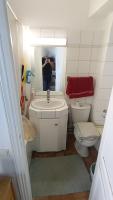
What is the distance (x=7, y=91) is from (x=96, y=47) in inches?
64.8

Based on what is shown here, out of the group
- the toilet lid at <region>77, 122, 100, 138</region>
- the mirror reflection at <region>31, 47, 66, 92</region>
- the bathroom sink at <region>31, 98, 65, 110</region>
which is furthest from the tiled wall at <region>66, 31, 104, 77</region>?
the toilet lid at <region>77, 122, 100, 138</region>

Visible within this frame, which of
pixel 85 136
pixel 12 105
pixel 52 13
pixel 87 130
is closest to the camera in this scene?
pixel 12 105

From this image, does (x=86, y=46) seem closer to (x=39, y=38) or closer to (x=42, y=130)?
(x=39, y=38)

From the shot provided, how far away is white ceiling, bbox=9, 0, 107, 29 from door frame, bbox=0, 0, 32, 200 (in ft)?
3.97

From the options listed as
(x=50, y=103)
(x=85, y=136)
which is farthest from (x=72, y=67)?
(x=85, y=136)

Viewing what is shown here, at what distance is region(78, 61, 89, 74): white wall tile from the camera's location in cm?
211

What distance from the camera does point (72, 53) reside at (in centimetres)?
205

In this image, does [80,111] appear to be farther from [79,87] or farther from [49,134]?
[49,134]

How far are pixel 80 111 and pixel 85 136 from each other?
47 centimetres

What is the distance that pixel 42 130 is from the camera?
2.01 meters

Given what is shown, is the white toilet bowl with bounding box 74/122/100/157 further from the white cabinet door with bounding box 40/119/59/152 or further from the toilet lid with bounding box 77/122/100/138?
the white cabinet door with bounding box 40/119/59/152

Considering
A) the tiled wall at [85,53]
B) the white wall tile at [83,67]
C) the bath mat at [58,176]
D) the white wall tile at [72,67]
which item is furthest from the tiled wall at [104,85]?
the bath mat at [58,176]

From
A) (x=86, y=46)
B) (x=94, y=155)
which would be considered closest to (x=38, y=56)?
(x=86, y=46)

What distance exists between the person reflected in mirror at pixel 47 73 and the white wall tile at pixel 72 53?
12.2 inches
